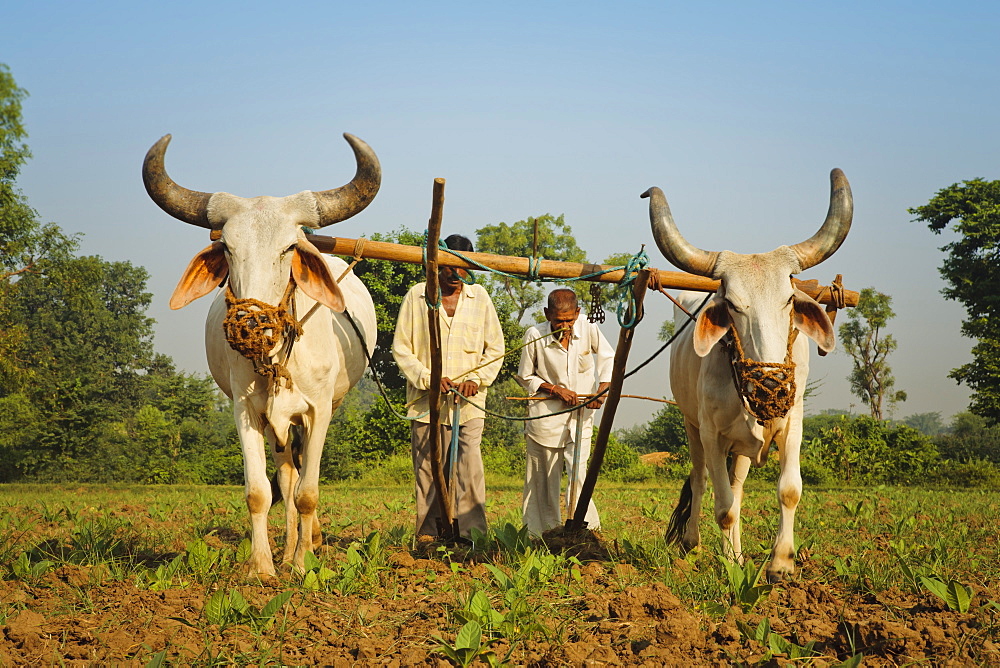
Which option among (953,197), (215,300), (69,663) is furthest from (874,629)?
(953,197)

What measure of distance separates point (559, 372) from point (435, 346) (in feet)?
7.19

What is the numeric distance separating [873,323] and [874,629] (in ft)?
107

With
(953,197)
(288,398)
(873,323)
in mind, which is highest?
(953,197)

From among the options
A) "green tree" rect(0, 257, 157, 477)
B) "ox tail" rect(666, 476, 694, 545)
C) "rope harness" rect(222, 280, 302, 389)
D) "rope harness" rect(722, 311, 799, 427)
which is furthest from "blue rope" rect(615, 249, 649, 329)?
"green tree" rect(0, 257, 157, 477)

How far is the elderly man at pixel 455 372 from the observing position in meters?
6.18

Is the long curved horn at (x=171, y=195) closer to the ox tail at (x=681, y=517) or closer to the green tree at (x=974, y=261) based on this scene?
the ox tail at (x=681, y=517)

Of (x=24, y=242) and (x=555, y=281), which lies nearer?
(x=555, y=281)

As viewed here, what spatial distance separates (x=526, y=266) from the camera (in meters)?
5.32

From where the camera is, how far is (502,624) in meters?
3.60

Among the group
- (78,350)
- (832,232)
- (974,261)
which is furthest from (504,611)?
(78,350)

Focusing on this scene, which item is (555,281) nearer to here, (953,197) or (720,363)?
(720,363)

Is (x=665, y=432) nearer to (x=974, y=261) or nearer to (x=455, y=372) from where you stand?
(x=974, y=261)

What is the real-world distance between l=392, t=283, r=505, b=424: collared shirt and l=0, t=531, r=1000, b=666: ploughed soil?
6.39 feet

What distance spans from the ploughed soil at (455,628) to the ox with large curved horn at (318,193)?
2.05m
